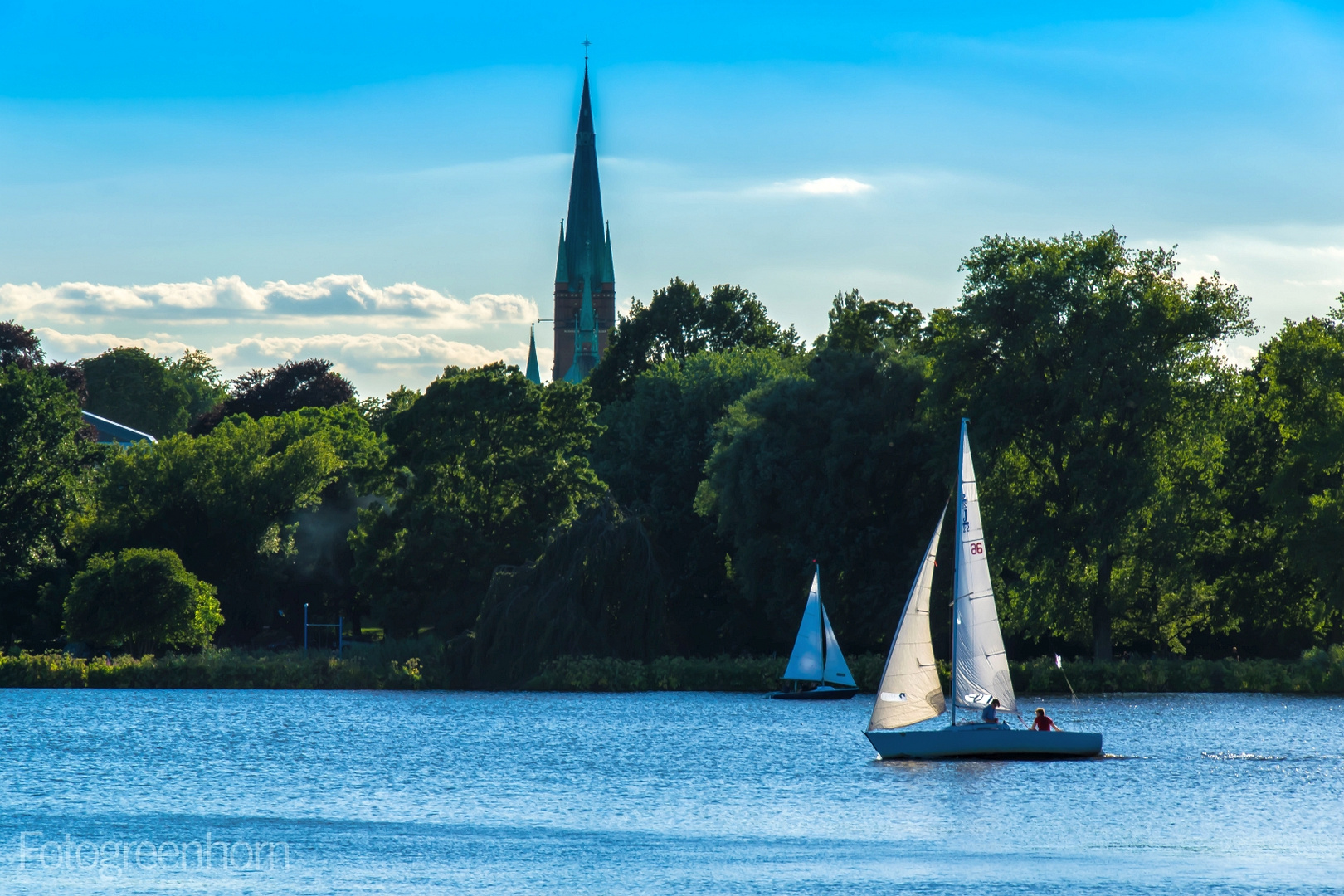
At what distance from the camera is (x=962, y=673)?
130 ft

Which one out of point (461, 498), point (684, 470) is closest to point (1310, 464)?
point (684, 470)

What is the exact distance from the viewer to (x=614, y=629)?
65.8 m

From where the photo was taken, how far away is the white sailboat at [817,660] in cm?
6206

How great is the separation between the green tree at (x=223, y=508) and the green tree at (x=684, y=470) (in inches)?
487

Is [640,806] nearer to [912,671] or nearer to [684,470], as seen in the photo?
[912,671]

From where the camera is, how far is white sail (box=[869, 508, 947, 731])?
38531 mm

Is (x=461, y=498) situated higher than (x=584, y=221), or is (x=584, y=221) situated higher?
(x=584, y=221)

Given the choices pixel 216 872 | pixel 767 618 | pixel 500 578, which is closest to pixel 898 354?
pixel 767 618

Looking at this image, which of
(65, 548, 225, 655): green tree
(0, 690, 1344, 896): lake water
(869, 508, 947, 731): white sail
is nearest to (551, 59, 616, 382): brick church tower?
(65, 548, 225, 655): green tree

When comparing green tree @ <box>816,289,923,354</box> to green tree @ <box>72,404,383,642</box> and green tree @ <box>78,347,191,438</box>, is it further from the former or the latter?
green tree @ <box>78,347,191,438</box>

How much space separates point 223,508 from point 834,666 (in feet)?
115

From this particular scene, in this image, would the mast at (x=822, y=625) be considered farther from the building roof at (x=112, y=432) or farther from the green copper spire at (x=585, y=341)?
the green copper spire at (x=585, y=341)

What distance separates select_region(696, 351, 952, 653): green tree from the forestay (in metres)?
3.60

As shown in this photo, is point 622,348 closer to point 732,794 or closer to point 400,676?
point 400,676
